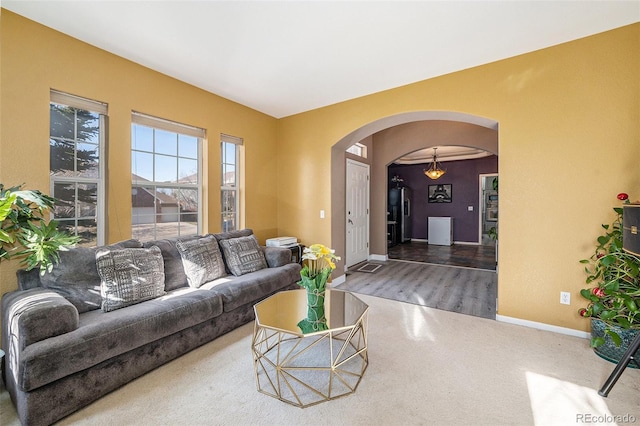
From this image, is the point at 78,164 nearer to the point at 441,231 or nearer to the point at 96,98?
the point at 96,98

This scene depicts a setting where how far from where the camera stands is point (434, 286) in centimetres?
409

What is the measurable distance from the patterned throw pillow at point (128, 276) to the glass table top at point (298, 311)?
101cm

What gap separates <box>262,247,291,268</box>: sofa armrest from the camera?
344 centimetres

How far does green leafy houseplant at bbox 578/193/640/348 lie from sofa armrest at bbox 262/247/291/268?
9.60 ft

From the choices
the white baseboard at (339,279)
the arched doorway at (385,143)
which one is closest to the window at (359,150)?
the arched doorway at (385,143)

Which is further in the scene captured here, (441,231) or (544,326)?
(441,231)

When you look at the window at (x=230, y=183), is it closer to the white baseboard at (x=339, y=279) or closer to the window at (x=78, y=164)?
the window at (x=78, y=164)

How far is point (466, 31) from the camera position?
2.37 m

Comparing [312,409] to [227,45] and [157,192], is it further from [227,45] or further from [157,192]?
[227,45]

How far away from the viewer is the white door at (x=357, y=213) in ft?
16.9

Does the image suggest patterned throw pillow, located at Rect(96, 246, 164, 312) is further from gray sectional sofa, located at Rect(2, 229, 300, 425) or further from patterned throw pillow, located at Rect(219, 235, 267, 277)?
patterned throw pillow, located at Rect(219, 235, 267, 277)

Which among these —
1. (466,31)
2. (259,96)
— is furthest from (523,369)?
(259,96)

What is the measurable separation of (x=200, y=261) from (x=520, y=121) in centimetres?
357

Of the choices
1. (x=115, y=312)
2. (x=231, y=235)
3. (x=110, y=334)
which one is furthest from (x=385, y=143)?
(x=110, y=334)
